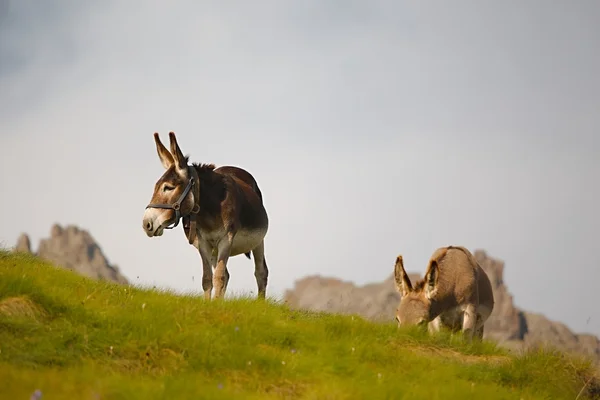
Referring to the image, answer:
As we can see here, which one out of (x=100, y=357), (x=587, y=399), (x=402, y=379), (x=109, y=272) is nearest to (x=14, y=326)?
(x=100, y=357)

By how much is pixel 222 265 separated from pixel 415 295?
4408 mm

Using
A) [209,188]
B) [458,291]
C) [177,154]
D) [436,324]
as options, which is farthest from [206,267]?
[458,291]

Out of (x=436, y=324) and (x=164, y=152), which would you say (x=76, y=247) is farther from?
(x=436, y=324)

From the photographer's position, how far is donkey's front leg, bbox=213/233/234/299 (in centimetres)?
1638

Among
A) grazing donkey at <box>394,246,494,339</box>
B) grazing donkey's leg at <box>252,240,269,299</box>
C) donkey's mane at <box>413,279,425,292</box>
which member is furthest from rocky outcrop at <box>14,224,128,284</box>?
donkey's mane at <box>413,279,425,292</box>

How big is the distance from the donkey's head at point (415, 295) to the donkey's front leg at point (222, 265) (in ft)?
13.2

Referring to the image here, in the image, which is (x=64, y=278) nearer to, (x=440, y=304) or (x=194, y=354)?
(x=194, y=354)

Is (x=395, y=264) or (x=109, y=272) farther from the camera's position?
(x=109, y=272)

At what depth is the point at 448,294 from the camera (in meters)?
15.0

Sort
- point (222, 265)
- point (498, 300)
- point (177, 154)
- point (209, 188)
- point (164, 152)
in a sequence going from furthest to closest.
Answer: point (498, 300), point (209, 188), point (164, 152), point (222, 265), point (177, 154)

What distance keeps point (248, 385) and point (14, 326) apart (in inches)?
145

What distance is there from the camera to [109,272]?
106 m

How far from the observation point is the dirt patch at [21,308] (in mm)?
11758

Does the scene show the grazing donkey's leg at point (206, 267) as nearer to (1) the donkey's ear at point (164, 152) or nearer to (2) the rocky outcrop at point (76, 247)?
(1) the donkey's ear at point (164, 152)
